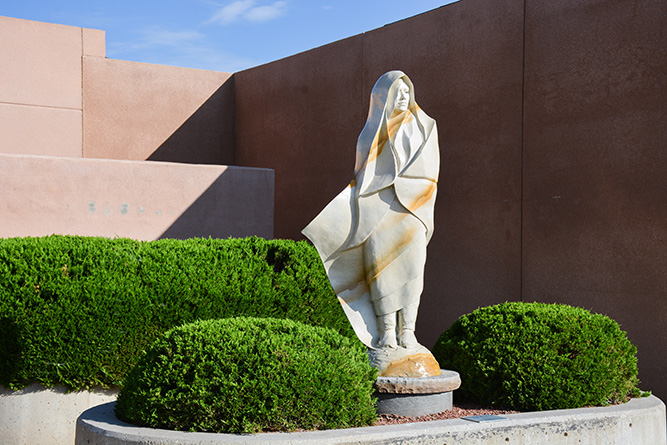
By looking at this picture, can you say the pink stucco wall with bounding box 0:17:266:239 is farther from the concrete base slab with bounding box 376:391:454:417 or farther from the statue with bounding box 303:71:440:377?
the concrete base slab with bounding box 376:391:454:417

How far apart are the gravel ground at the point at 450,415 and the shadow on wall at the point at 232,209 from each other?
5.24m

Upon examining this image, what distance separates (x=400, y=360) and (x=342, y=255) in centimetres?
86

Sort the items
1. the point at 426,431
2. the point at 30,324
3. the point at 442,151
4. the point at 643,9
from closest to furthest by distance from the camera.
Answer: the point at 426,431 → the point at 30,324 → the point at 643,9 → the point at 442,151

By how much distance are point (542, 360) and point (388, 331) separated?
1.18 m

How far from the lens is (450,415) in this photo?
5137 mm

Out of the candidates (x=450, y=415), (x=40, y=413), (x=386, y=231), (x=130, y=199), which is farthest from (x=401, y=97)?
(x=130, y=199)

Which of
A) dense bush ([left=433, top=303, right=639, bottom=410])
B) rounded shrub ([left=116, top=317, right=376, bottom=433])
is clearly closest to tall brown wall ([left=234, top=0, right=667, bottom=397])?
dense bush ([left=433, top=303, right=639, bottom=410])

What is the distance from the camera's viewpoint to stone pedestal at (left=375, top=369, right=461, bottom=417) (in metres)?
5.03

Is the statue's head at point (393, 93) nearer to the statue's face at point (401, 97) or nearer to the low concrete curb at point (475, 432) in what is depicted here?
the statue's face at point (401, 97)

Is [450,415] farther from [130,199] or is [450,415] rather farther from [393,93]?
[130,199]

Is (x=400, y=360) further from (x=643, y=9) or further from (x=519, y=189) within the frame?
(x=643, y=9)

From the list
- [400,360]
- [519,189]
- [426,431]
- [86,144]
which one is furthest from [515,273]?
[86,144]

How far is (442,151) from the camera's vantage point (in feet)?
32.0

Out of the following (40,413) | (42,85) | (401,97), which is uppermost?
(42,85)
